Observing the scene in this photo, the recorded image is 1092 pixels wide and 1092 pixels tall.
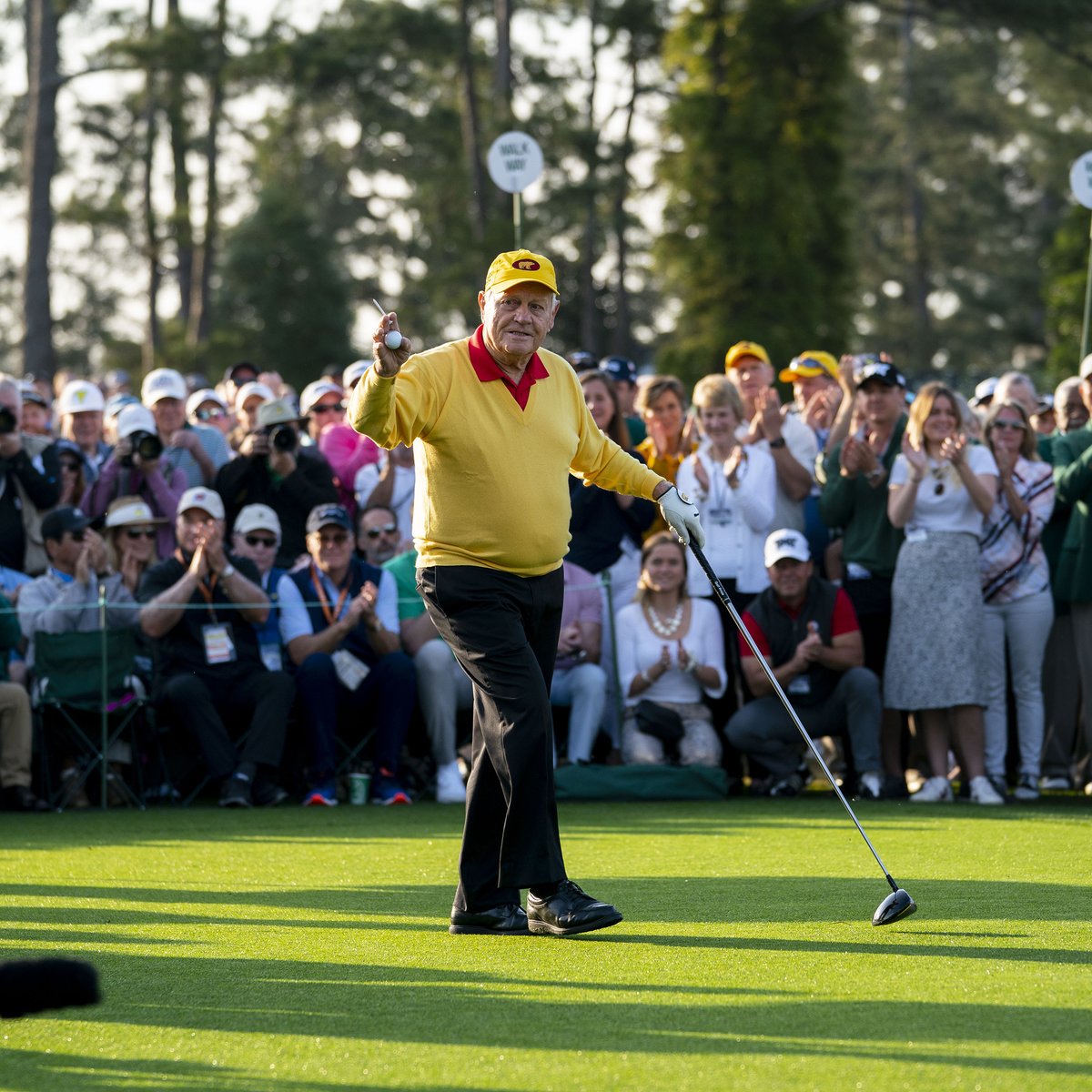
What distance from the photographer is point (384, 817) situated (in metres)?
9.50

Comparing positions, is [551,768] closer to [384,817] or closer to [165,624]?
[384,817]

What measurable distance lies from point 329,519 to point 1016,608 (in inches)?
145

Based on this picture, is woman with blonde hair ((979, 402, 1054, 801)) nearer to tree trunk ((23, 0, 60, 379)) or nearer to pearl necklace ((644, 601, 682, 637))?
pearl necklace ((644, 601, 682, 637))

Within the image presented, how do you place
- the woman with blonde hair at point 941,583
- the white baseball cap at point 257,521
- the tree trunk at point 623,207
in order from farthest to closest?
the tree trunk at point 623,207
the white baseball cap at point 257,521
the woman with blonde hair at point 941,583

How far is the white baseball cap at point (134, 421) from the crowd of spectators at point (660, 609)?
3 centimetres

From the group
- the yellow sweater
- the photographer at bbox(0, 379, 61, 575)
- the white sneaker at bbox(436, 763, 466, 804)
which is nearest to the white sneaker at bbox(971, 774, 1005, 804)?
the white sneaker at bbox(436, 763, 466, 804)

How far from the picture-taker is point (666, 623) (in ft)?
34.3

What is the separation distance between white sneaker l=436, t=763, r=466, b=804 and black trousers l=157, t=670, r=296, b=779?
0.87 meters

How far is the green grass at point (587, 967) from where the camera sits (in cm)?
399

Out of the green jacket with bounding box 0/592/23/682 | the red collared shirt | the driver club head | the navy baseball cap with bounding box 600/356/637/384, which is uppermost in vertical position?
the navy baseball cap with bounding box 600/356/637/384

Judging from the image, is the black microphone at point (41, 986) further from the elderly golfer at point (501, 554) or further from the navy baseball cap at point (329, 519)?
the navy baseball cap at point (329, 519)

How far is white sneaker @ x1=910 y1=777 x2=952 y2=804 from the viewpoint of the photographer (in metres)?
9.77

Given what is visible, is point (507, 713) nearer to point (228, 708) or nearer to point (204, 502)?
point (228, 708)

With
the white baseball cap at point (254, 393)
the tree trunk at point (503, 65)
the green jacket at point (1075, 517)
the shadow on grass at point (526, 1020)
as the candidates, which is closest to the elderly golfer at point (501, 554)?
the shadow on grass at point (526, 1020)
